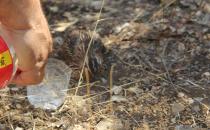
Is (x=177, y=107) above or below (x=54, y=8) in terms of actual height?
below

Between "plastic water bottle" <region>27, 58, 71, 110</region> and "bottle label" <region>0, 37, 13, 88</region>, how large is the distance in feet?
1.92

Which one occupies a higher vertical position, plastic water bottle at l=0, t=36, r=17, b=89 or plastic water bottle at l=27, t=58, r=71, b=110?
plastic water bottle at l=0, t=36, r=17, b=89

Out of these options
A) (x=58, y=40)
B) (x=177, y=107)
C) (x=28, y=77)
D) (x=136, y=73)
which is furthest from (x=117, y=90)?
(x=28, y=77)

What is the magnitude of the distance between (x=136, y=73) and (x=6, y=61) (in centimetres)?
79

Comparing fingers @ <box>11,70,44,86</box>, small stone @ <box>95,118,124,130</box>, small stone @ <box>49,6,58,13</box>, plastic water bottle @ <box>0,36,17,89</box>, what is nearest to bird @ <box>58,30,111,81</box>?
small stone @ <box>95,118,124,130</box>

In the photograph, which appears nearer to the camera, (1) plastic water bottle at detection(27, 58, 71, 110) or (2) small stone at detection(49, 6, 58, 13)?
(1) plastic water bottle at detection(27, 58, 71, 110)

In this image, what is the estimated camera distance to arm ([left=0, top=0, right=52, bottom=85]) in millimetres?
1185

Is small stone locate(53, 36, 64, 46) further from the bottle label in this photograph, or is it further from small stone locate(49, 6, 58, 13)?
the bottle label

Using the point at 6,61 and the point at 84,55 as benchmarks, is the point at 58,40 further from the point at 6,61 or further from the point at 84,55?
the point at 6,61

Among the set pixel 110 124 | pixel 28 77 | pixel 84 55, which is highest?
pixel 28 77

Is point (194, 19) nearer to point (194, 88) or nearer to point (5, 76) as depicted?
point (194, 88)

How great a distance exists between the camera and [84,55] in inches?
74.2

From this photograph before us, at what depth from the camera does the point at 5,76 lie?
48.3 inches

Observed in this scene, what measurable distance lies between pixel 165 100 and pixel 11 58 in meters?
0.73
